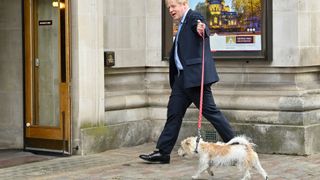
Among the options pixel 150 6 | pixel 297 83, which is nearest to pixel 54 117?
pixel 150 6

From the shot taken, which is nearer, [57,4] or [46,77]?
[57,4]

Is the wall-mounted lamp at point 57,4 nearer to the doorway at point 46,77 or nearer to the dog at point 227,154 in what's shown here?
the doorway at point 46,77

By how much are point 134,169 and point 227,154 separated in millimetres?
1437

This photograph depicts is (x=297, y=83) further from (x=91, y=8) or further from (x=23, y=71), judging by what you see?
(x=23, y=71)

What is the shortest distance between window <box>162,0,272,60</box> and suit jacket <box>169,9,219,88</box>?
1469 millimetres

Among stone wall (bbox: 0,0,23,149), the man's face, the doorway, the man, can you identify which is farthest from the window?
stone wall (bbox: 0,0,23,149)

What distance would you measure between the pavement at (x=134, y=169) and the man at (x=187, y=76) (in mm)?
321

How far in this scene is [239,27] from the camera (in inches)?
369

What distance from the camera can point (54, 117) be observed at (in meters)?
9.24

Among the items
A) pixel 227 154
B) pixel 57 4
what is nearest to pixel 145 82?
pixel 57 4

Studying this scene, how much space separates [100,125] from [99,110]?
0.68ft

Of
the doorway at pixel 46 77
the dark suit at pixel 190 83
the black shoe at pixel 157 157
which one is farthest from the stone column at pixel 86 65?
the dark suit at pixel 190 83

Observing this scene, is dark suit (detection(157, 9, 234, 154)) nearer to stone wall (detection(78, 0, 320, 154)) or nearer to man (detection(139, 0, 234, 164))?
man (detection(139, 0, 234, 164))

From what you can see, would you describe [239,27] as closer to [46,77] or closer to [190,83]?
[190,83]
